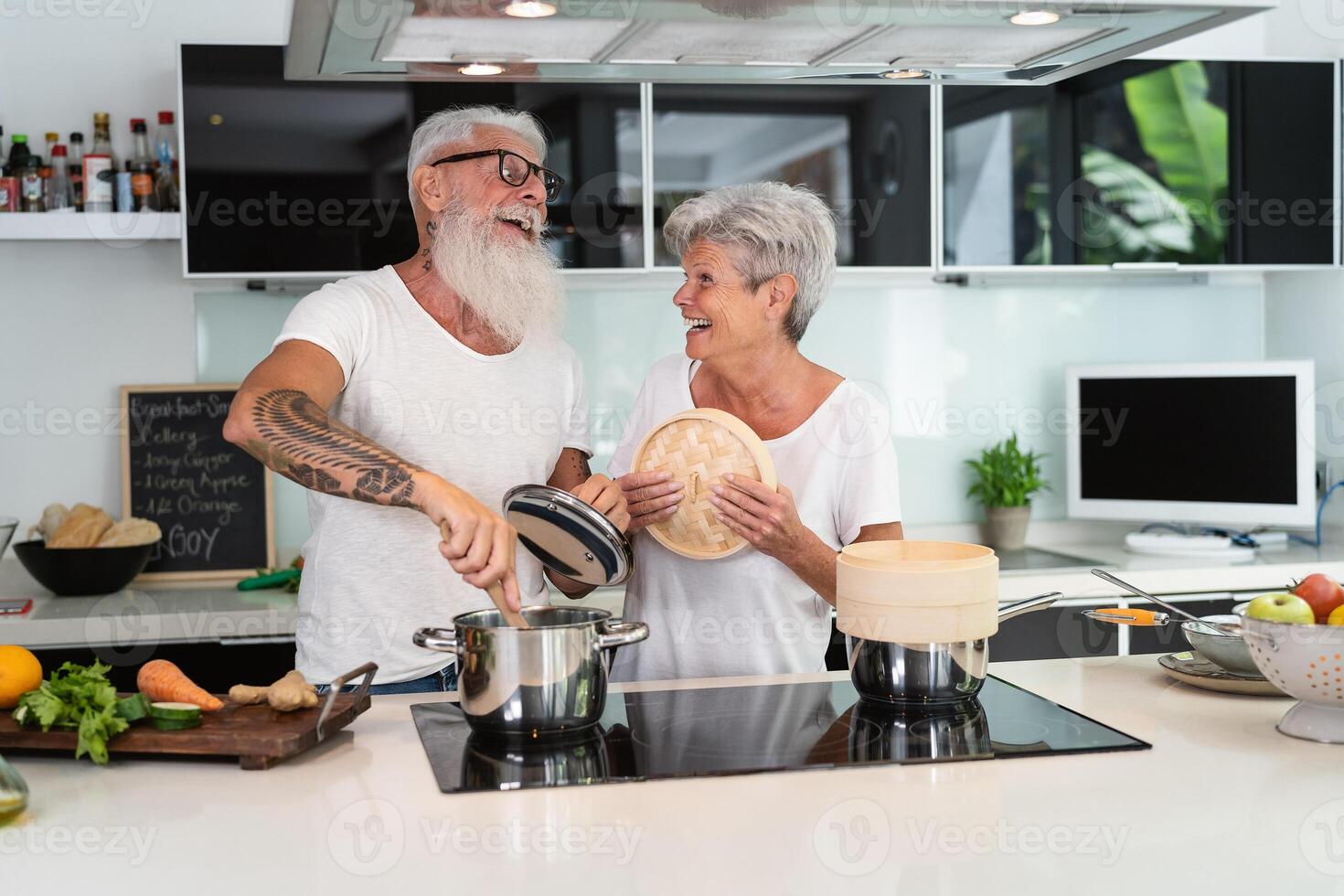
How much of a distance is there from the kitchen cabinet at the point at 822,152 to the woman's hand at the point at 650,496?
1.25 m

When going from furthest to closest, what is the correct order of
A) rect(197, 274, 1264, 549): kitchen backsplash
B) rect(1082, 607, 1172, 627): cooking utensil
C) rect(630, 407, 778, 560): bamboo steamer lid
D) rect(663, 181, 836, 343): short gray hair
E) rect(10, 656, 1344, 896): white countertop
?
rect(197, 274, 1264, 549): kitchen backsplash, rect(663, 181, 836, 343): short gray hair, rect(630, 407, 778, 560): bamboo steamer lid, rect(1082, 607, 1172, 627): cooking utensil, rect(10, 656, 1344, 896): white countertop

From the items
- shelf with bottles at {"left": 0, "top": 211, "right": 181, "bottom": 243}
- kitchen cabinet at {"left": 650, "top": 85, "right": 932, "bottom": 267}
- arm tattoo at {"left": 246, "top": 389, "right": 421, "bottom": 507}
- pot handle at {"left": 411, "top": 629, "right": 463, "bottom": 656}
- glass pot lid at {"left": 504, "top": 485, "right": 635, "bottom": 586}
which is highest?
kitchen cabinet at {"left": 650, "top": 85, "right": 932, "bottom": 267}

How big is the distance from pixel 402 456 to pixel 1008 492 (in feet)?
6.77

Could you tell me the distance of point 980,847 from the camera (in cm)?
106

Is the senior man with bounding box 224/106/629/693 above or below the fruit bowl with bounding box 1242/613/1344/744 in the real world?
above

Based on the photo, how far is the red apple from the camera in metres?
1.35

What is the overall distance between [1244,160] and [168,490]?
2894 millimetres

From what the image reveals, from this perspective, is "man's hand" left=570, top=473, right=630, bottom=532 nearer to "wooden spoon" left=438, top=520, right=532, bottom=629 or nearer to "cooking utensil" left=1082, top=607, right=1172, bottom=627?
"wooden spoon" left=438, top=520, right=532, bottom=629

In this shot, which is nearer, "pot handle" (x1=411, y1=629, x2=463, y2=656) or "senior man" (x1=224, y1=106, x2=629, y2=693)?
"pot handle" (x1=411, y1=629, x2=463, y2=656)

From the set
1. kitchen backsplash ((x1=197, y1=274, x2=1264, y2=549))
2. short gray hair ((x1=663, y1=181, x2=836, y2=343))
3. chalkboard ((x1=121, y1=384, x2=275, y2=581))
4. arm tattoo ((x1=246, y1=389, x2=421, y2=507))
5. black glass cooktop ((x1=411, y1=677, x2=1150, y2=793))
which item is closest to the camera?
black glass cooktop ((x1=411, y1=677, x2=1150, y2=793))

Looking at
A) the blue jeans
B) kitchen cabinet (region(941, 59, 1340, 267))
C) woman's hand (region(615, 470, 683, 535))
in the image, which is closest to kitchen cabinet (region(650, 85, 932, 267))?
kitchen cabinet (region(941, 59, 1340, 267))

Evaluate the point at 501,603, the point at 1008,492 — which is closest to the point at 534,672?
the point at 501,603

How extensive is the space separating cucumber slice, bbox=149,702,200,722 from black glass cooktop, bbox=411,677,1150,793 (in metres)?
0.25

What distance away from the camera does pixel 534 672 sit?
1304mm
